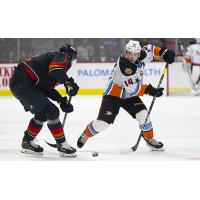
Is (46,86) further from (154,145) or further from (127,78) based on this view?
(154,145)

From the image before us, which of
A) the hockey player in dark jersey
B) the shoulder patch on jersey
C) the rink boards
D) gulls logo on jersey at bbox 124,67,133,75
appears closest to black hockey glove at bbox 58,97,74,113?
the hockey player in dark jersey

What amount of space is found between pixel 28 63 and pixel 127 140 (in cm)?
138

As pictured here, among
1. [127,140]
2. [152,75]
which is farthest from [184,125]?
[152,75]

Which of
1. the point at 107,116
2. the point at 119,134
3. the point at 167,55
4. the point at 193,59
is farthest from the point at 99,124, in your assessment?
the point at 193,59

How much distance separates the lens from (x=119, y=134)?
18.1 feet

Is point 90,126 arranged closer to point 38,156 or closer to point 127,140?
point 38,156

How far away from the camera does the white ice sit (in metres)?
4.37

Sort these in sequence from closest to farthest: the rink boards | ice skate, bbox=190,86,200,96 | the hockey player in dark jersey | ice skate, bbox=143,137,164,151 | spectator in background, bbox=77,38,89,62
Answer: the hockey player in dark jersey < ice skate, bbox=143,137,164,151 < ice skate, bbox=190,86,200,96 < the rink boards < spectator in background, bbox=77,38,89,62

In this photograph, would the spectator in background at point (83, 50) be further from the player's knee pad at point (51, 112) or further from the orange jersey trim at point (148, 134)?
the player's knee pad at point (51, 112)

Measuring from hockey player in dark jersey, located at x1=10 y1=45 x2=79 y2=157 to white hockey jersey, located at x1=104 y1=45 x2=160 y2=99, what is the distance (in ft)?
1.13

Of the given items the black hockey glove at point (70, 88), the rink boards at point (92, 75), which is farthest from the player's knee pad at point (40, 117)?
the rink boards at point (92, 75)

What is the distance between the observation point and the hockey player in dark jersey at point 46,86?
13.2ft

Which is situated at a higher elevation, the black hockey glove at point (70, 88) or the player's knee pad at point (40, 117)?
the black hockey glove at point (70, 88)

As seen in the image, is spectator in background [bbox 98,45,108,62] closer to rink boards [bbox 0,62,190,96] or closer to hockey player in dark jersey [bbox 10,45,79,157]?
rink boards [bbox 0,62,190,96]
